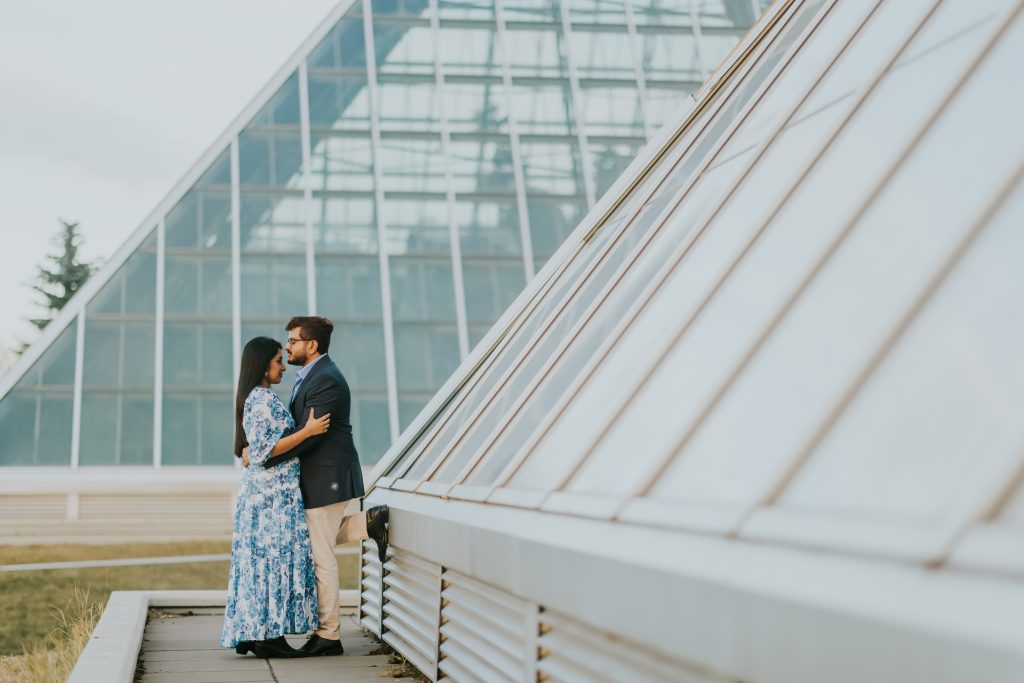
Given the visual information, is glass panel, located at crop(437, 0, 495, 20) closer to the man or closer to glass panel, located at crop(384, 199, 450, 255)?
glass panel, located at crop(384, 199, 450, 255)

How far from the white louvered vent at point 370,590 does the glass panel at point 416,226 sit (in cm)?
1100

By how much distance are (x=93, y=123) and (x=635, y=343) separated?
261 ft

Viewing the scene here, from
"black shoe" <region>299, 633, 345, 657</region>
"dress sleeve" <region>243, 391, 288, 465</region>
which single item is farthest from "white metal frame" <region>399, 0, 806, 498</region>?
"black shoe" <region>299, 633, 345, 657</region>

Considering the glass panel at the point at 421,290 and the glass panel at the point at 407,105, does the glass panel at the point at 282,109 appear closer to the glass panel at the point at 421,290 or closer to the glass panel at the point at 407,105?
the glass panel at the point at 407,105

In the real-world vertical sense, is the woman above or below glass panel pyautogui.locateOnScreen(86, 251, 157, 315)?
below

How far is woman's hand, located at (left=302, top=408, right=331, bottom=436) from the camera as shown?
7.32 m

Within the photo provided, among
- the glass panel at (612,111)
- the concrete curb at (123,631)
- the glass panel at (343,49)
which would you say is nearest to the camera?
the concrete curb at (123,631)

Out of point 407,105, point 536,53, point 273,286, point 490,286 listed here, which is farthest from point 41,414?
point 536,53

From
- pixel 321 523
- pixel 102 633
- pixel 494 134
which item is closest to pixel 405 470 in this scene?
pixel 321 523

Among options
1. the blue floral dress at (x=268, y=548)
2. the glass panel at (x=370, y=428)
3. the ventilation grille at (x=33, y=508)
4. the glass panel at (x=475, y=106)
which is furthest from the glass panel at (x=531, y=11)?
the blue floral dress at (x=268, y=548)

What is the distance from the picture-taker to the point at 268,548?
730 centimetres

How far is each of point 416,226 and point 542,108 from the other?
136 inches

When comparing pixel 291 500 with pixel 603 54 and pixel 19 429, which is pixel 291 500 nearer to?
pixel 19 429

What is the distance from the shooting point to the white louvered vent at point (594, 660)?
10.8 feet
